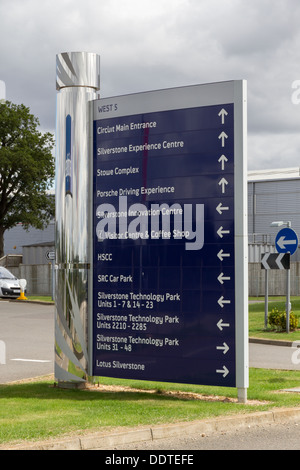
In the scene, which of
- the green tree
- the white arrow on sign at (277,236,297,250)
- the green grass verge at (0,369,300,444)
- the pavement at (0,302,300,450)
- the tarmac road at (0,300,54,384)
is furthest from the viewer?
the green tree

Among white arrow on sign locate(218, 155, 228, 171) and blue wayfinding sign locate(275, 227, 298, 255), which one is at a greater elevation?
white arrow on sign locate(218, 155, 228, 171)

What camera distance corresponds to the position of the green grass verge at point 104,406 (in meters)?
8.02

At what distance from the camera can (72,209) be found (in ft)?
36.1

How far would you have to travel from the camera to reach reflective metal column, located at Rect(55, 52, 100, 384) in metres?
10.9

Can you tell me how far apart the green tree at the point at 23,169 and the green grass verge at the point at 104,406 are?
154 feet

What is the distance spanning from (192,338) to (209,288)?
67cm

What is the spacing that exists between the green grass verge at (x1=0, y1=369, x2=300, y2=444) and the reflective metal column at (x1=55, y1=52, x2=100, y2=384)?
0.57 meters

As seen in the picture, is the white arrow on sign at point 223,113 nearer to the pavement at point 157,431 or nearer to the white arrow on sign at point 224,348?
the white arrow on sign at point 224,348

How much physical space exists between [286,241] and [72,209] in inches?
446

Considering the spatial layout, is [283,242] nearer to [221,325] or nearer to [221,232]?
[221,232]

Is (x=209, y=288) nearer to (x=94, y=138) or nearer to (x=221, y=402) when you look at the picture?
(x=221, y=402)

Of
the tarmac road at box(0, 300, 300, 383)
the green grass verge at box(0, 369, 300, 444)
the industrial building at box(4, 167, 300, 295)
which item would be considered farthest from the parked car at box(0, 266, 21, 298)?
the green grass verge at box(0, 369, 300, 444)

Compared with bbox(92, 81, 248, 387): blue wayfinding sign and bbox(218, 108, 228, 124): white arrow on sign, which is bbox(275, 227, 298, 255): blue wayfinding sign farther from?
bbox(218, 108, 228, 124): white arrow on sign

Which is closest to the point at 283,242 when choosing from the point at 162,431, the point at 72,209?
the point at 72,209
